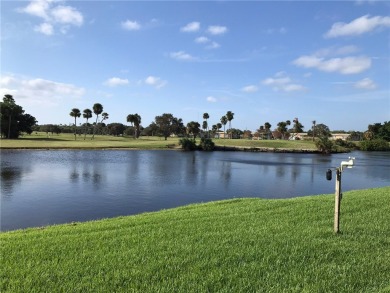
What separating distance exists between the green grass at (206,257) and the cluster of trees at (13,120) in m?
98.0

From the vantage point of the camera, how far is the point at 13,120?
9850 centimetres

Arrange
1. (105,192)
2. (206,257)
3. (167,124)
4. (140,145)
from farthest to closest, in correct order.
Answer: (167,124), (140,145), (105,192), (206,257)

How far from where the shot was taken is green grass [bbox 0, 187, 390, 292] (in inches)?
211

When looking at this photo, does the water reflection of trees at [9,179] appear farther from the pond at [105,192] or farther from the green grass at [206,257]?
the green grass at [206,257]

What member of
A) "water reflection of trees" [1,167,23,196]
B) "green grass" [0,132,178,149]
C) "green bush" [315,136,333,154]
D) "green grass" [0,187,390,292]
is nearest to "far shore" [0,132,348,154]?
"green grass" [0,132,178,149]

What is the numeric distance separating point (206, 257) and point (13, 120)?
106 m

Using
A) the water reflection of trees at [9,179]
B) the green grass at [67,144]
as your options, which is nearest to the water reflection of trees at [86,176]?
the water reflection of trees at [9,179]

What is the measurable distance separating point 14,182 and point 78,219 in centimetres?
1537

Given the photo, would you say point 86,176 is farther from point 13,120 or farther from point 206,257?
point 13,120

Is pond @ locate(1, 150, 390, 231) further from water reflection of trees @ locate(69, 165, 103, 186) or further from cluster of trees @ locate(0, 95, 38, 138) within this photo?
cluster of trees @ locate(0, 95, 38, 138)

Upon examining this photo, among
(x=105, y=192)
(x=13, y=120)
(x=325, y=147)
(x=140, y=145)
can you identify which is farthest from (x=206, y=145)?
(x=105, y=192)

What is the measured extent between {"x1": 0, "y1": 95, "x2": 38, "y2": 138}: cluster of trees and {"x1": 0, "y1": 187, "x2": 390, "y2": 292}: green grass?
3857 inches

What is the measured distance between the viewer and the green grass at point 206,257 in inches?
211

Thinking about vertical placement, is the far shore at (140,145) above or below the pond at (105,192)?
above
